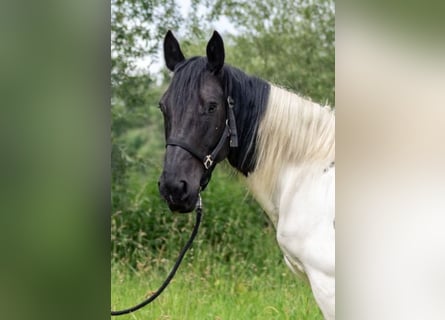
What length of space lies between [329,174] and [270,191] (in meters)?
0.18

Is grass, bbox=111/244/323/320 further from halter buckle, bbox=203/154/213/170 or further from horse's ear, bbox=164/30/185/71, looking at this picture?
horse's ear, bbox=164/30/185/71

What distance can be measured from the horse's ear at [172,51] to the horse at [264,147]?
0.18 feet

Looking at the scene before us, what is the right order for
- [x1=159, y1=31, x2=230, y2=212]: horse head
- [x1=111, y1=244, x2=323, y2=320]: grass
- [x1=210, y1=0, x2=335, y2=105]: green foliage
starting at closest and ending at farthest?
[x1=159, y1=31, x2=230, y2=212]: horse head → [x1=111, y1=244, x2=323, y2=320]: grass → [x1=210, y1=0, x2=335, y2=105]: green foliage

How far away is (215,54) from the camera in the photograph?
1.54 meters

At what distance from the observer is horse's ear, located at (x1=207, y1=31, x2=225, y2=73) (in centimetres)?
152

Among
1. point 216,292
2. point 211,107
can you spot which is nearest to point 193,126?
point 211,107

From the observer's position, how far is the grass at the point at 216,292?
2312mm

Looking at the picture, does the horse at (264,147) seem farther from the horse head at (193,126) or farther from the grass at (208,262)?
the grass at (208,262)

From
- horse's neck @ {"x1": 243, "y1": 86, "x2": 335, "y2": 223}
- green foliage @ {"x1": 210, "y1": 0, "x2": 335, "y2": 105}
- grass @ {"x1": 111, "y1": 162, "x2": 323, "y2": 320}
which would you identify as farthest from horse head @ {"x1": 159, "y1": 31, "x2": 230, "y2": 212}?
green foliage @ {"x1": 210, "y1": 0, "x2": 335, "y2": 105}

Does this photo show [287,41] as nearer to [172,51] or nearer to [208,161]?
[172,51]

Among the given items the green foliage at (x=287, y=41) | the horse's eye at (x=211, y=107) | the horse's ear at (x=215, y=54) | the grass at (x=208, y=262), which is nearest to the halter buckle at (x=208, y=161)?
the horse's eye at (x=211, y=107)

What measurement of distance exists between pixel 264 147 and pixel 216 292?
119 cm

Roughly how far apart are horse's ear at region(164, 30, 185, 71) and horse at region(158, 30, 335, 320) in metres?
0.05
